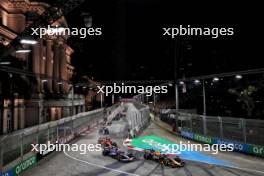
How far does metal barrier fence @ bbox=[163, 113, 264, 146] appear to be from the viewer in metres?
20.1

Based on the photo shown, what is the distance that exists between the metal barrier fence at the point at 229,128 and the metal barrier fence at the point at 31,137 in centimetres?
1088

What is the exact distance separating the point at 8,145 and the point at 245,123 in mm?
15198

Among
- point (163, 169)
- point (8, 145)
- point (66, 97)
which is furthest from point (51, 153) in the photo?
point (66, 97)

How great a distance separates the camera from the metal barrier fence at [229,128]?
793 inches

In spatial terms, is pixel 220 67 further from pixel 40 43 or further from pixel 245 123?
pixel 245 123

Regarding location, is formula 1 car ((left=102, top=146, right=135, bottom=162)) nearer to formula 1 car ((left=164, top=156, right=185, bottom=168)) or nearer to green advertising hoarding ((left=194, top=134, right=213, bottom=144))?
formula 1 car ((left=164, top=156, right=185, bottom=168))

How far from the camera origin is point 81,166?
675 inches

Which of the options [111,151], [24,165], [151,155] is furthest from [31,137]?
[151,155]

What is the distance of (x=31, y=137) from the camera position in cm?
1633
